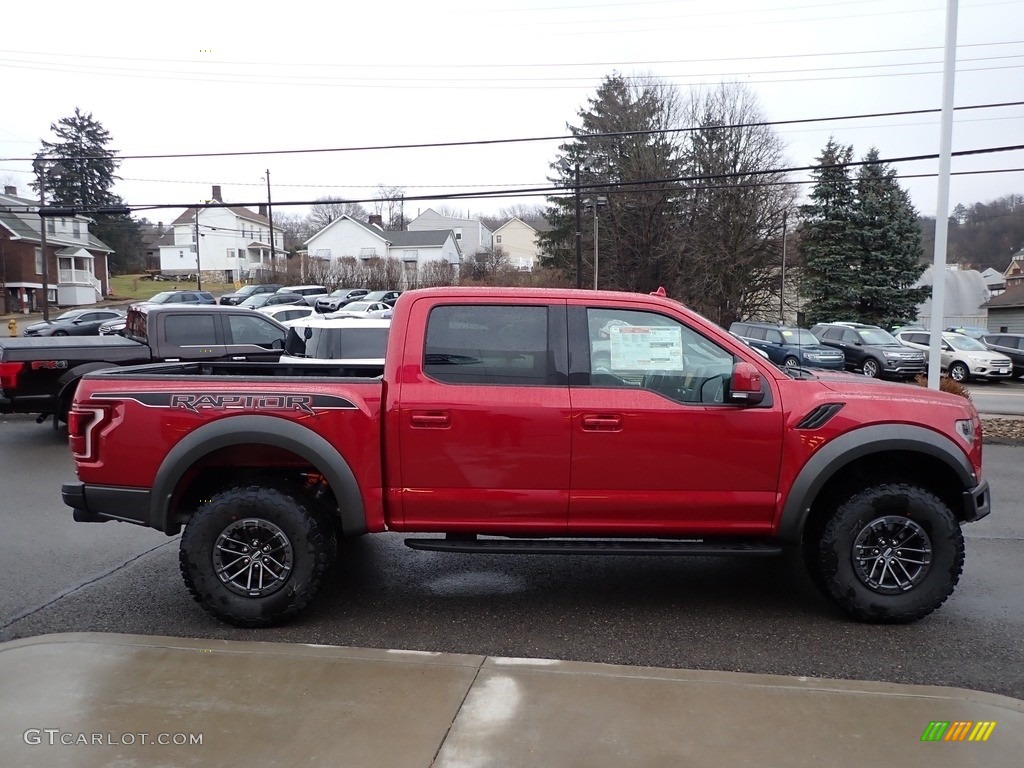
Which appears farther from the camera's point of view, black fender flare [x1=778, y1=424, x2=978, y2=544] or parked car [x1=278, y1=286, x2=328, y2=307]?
parked car [x1=278, y1=286, x2=328, y2=307]

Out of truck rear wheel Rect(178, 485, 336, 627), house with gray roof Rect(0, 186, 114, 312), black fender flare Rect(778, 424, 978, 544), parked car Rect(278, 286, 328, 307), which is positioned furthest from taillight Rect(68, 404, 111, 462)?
house with gray roof Rect(0, 186, 114, 312)

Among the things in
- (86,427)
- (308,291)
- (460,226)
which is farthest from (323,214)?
(86,427)

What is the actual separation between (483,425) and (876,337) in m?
27.2

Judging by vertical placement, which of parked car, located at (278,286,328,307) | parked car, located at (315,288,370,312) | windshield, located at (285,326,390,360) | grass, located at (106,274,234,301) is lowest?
windshield, located at (285,326,390,360)

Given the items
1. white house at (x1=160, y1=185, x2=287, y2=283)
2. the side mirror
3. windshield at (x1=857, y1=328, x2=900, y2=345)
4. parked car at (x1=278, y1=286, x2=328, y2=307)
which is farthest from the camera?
white house at (x1=160, y1=185, x2=287, y2=283)

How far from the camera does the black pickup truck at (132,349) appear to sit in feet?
33.7

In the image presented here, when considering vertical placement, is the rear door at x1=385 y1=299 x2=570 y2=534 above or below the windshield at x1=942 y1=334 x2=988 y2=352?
above

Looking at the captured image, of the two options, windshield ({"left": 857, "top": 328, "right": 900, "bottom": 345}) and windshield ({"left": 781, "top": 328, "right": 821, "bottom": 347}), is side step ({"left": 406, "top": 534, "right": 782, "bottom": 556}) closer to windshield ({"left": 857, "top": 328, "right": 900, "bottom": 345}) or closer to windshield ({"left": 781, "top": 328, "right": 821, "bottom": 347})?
windshield ({"left": 781, "top": 328, "right": 821, "bottom": 347})

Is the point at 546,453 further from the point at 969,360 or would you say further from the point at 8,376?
the point at 969,360

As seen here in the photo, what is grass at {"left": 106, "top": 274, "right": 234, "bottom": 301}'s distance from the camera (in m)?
61.4

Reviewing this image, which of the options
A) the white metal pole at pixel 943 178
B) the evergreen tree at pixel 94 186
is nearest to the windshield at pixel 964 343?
the white metal pole at pixel 943 178

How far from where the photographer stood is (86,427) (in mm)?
4727

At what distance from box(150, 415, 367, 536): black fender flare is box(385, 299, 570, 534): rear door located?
0.27m

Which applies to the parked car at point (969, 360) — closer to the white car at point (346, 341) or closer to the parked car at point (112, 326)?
the white car at point (346, 341)
